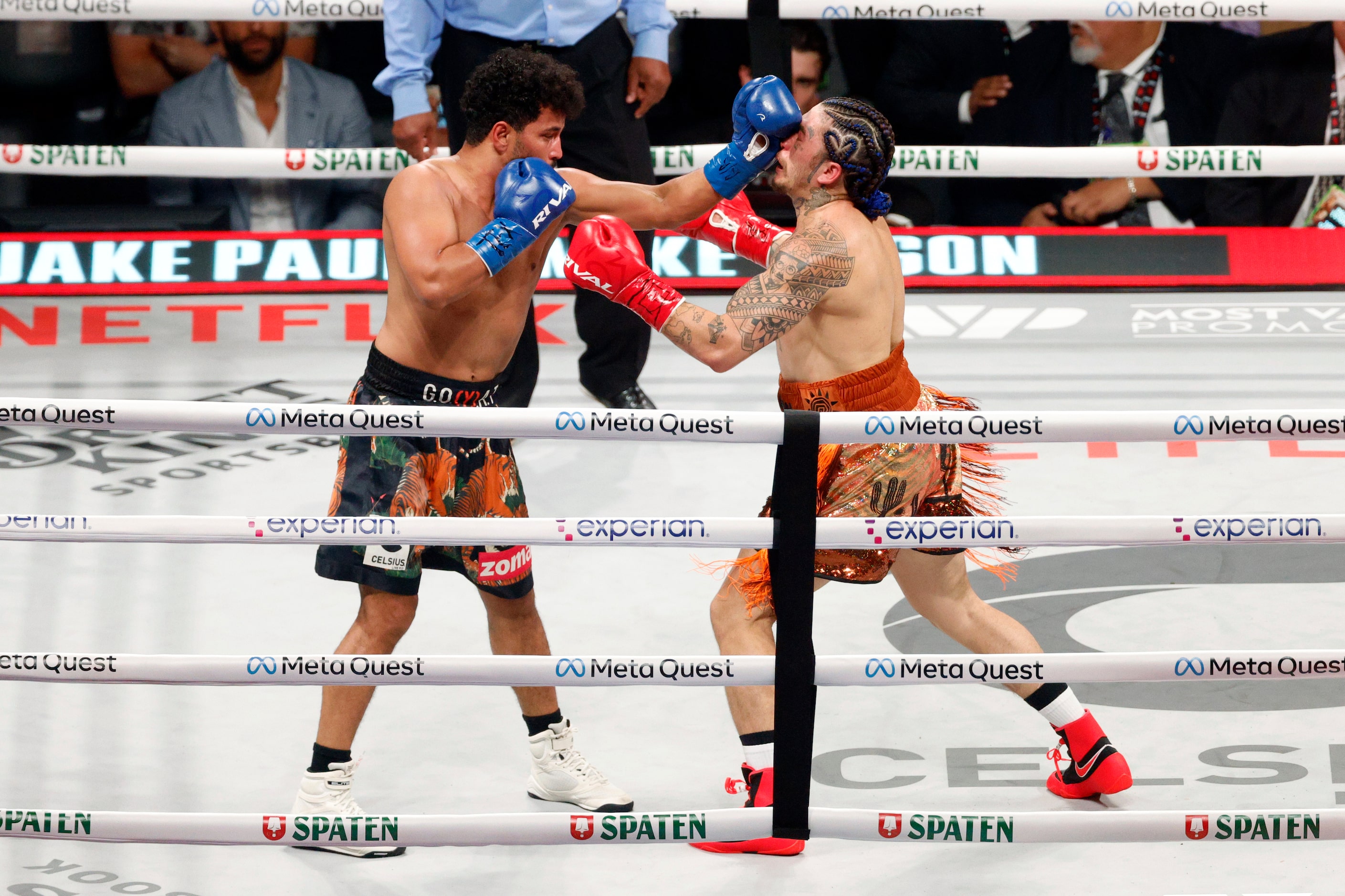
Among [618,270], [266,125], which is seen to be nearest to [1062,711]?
[618,270]

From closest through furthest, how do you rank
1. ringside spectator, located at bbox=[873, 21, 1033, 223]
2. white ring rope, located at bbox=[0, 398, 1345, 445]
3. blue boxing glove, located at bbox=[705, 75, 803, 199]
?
white ring rope, located at bbox=[0, 398, 1345, 445]
blue boxing glove, located at bbox=[705, 75, 803, 199]
ringside spectator, located at bbox=[873, 21, 1033, 223]

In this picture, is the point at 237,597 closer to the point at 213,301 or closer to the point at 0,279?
the point at 213,301

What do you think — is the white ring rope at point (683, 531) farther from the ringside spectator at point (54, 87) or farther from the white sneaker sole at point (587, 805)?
the ringside spectator at point (54, 87)

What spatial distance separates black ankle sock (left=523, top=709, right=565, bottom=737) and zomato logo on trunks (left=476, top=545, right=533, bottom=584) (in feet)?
0.88

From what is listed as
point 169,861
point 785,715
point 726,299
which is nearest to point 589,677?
point 785,715

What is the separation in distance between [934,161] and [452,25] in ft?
4.45

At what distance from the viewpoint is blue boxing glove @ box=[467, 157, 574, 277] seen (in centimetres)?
282

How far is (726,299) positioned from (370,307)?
107 cm

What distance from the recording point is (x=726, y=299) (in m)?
4.89

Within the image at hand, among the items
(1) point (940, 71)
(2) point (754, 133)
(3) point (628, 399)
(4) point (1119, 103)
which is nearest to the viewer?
(2) point (754, 133)

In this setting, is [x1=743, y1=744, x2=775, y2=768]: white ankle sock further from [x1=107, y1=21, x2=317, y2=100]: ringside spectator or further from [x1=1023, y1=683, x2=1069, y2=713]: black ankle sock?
[x1=107, y1=21, x2=317, y2=100]: ringside spectator

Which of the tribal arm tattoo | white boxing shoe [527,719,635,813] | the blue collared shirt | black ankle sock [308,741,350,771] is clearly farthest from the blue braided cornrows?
black ankle sock [308,741,350,771]

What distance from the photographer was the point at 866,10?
444 cm

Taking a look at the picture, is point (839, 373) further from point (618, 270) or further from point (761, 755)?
point (761, 755)
